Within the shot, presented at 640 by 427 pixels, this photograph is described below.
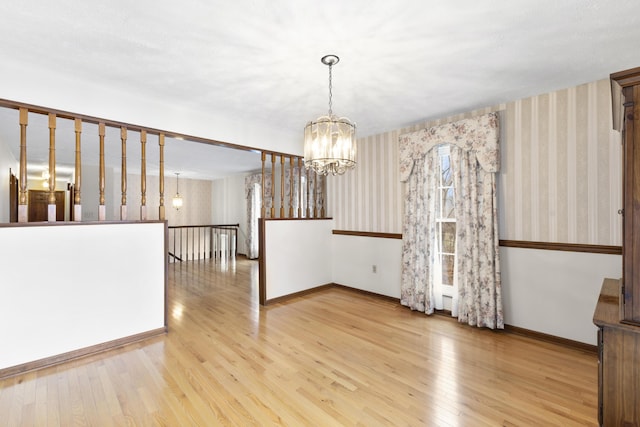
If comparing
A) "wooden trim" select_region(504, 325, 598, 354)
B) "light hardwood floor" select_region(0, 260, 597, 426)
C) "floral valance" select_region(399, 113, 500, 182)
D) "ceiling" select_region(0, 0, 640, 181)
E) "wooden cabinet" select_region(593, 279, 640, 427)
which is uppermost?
"ceiling" select_region(0, 0, 640, 181)

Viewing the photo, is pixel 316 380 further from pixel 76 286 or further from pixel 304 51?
pixel 304 51

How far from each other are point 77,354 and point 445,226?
13.8ft

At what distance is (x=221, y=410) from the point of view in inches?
77.1

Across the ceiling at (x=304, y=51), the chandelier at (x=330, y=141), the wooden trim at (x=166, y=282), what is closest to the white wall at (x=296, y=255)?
the wooden trim at (x=166, y=282)

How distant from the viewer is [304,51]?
229 centimetres

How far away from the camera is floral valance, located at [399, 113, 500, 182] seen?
3.30 metres

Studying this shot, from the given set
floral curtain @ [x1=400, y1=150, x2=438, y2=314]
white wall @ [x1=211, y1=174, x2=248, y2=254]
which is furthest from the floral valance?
white wall @ [x1=211, y1=174, x2=248, y2=254]

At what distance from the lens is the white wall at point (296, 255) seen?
4.30 metres

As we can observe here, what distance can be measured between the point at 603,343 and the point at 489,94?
8.30 feet

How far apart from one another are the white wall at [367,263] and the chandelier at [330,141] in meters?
2.24

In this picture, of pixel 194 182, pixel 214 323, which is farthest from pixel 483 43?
pixel 194 182

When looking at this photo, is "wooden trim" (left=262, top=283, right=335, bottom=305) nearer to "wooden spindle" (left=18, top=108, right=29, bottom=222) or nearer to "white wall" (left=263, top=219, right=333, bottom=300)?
"white wall" (left=263, top=219, right=333, bottom=300)

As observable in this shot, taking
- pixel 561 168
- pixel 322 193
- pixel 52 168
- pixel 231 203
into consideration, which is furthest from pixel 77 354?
pixel 231 203

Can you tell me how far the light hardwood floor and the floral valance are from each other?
6.45 feet
